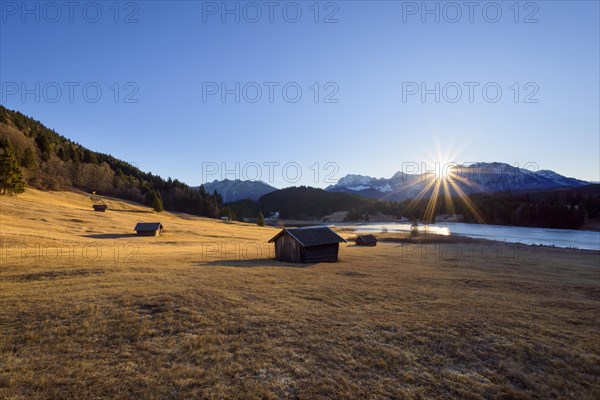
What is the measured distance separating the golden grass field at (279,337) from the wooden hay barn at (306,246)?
42.7 ft

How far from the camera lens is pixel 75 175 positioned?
12088 centimetres

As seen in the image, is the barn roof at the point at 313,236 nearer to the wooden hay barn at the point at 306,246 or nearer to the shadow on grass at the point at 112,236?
the wooden hay barn at the point at 306,246

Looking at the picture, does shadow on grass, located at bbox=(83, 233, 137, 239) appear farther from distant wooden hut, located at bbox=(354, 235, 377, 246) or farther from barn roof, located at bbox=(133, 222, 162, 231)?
distant wooden hut, located at bbox=(354, 235, 377, 246)

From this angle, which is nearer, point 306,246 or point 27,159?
point 306,246

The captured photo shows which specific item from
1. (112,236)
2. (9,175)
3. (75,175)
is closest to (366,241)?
(112,236)

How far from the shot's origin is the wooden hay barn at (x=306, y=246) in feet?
123

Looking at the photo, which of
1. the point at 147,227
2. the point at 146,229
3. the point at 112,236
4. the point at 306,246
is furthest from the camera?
the point at 147,227

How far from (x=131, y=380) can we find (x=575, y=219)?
168 m

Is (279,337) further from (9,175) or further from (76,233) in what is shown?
(9,175)

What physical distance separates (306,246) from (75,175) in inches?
4855

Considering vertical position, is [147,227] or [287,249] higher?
[147,227]

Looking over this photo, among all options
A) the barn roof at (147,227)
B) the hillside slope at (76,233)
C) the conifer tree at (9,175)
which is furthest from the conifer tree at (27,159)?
the barn roof at (147,227)

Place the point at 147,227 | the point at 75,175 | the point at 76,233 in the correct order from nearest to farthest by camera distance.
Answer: the point at 76,233 < the point at 147,227 < the point at 75,175

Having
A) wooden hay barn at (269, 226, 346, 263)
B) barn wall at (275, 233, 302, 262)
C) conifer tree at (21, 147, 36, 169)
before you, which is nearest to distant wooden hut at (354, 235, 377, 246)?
wooden hay barn at (269, 226, 346, 263)
